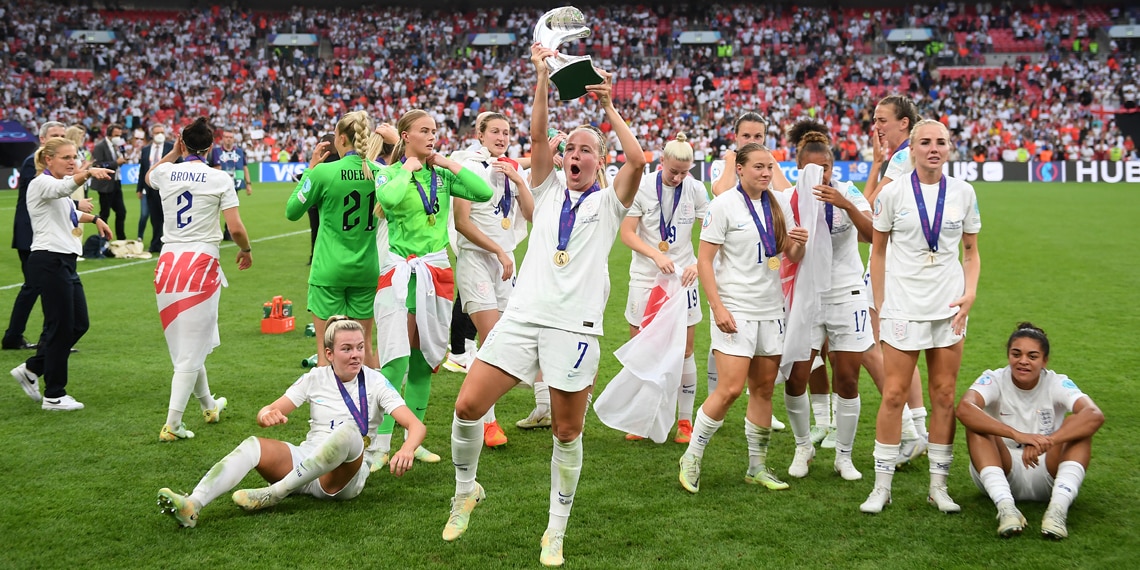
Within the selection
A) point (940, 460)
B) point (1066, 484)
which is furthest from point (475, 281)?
point (1066, 484)

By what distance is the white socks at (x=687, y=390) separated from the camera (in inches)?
281

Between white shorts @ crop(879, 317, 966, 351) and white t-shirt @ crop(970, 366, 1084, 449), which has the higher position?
white shorts @ crop(879, 317, 966, 351)

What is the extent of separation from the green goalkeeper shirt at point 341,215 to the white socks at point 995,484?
3.95 metres

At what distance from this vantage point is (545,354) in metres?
4.72

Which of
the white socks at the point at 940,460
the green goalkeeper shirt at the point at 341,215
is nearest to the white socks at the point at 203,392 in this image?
the green goalkeeper shirt at the point at 341,215

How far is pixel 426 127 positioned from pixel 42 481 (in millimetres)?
3197

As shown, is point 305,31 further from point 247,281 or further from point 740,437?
point 740,437

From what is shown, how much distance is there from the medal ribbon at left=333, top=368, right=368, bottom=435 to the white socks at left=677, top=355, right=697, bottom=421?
2.56m

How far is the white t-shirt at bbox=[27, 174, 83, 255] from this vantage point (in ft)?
24.8

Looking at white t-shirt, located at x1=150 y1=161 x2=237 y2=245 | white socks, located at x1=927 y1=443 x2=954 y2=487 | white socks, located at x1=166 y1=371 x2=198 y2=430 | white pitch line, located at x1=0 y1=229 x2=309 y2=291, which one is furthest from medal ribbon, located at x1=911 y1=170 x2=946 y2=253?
white pitch line, located at x1=0 y1=229 x2=309 y2=291

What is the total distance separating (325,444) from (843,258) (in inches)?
134

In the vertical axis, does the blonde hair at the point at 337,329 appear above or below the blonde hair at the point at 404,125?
below

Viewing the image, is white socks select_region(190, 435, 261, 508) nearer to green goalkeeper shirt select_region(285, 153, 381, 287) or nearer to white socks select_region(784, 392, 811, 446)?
green goalkeeper shirt select_region(285, 153, 381, 287)

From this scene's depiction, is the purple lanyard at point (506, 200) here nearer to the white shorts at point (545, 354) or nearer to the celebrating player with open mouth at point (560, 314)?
the celebrating player with open mouth at point (560, 314)
